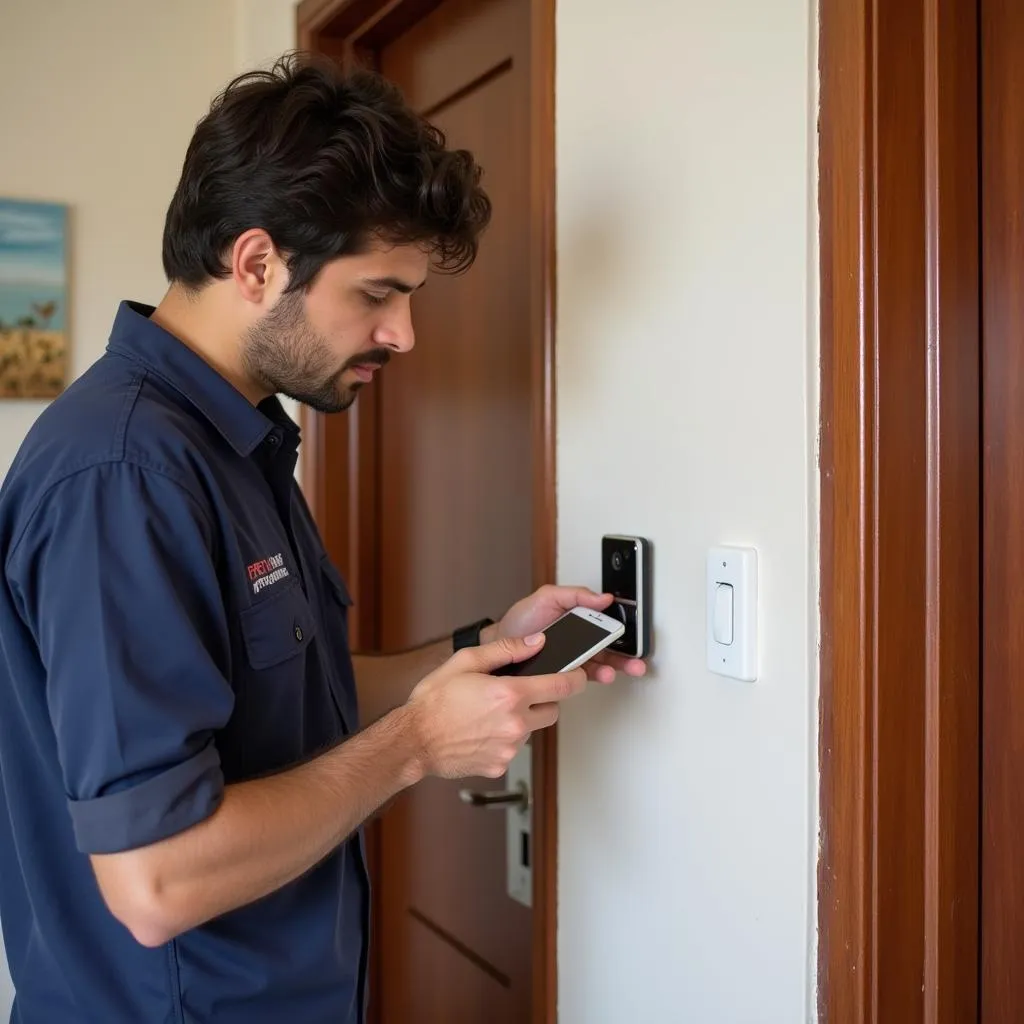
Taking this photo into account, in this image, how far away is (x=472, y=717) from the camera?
92 cm

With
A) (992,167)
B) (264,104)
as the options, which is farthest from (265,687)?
(992,167)

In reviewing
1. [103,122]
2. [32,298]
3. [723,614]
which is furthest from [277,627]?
[103,122]

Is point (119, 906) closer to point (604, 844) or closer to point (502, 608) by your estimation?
point (604, 844)

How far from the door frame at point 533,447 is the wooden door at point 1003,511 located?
0.49 m

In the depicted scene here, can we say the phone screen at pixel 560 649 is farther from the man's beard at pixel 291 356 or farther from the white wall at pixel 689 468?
the man's beard at pixel 291 356

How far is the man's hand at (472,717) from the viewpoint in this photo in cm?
92

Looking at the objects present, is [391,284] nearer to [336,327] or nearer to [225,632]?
[336,327]

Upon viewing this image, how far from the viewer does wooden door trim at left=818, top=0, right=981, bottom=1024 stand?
778 millimetres

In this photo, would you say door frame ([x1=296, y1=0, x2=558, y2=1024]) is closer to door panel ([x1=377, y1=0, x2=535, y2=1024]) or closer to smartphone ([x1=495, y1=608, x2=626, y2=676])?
door panel ([x1=377, y1=0, x2=535, y2=1024])

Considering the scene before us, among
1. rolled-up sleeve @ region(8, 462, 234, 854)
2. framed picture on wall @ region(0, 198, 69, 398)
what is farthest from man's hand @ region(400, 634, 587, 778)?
framed picture on wall @ region(0, 198, 69, 398)

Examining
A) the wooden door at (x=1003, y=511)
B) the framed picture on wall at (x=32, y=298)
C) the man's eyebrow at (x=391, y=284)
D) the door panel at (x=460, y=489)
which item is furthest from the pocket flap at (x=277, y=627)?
the framed picture on wall at (x=32, y=298)

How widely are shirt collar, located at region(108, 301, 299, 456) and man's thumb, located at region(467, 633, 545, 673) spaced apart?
31cm

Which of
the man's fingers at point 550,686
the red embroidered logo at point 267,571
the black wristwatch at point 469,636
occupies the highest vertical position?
the red embroidered logo at point 267,571

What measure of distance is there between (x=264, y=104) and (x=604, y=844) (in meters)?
0.87
